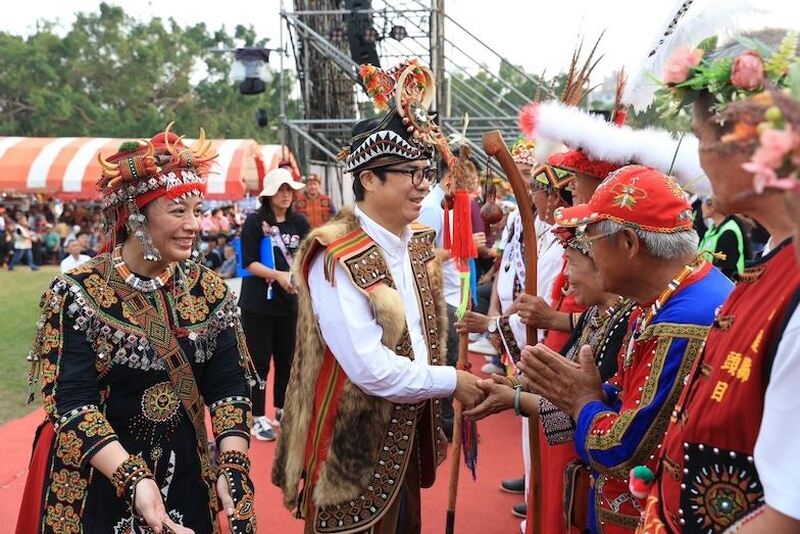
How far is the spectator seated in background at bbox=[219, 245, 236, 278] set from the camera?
1702 centimetres

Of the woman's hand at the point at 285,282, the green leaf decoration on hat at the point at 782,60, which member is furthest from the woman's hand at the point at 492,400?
the woman's hand at the point at 285,282

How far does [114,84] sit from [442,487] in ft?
143

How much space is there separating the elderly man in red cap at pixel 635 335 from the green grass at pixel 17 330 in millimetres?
Result: 3359

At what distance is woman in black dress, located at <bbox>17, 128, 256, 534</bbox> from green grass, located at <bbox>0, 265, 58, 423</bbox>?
2099 mm

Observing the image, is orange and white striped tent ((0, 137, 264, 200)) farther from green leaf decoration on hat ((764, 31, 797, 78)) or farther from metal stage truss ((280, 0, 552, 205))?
green leaf decoration on hat ((764, 31, 797, 78))

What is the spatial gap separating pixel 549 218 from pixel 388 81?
1.39 m

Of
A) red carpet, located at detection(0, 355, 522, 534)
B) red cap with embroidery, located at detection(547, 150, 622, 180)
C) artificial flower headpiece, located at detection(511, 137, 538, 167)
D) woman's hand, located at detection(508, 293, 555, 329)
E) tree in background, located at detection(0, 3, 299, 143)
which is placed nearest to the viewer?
red cap with embroidery, located at detection(547, 150, 622, 180)

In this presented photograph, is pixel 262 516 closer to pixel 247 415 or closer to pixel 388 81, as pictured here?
pixel 247 415

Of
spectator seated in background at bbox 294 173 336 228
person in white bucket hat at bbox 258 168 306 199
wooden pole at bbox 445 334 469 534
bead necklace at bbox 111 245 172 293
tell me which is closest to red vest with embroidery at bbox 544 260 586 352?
wooden pole at bbox 445 334 469 534

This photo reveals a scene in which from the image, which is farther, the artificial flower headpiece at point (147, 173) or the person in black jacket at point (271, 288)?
the person in black jacket at point (271, 288)

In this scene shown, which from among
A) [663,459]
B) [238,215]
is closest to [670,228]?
[663,459]

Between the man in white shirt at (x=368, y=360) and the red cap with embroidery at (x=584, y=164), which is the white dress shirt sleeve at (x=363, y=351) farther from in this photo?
the red cap with embroidery at (x=584, y=164)

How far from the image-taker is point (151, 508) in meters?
2.19

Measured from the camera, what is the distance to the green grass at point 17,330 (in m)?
7.05
